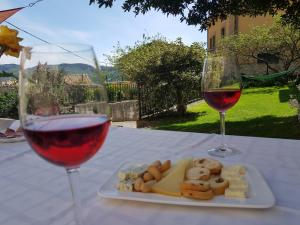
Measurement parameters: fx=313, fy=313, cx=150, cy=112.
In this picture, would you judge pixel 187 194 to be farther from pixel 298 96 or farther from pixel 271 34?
pixel 271 34

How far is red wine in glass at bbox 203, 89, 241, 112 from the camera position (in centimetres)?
113

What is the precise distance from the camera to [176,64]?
8.68 m

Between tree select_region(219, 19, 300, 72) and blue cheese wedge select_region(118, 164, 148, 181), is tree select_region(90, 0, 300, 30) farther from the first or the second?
tree select_region(219, 19, 300, 72)

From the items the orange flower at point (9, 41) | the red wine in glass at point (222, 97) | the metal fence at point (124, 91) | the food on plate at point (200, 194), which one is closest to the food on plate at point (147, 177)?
the food on plate at point (200, 194)

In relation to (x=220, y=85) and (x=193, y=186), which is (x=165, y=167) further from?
(x=220, y=85)

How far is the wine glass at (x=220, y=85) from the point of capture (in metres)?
1.14

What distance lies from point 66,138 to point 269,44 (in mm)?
17708

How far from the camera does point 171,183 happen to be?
73 centimetres

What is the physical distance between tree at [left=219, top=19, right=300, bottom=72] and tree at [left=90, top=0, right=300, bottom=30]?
11.2 meters

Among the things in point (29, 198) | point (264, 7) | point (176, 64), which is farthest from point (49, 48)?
point (176, 64)

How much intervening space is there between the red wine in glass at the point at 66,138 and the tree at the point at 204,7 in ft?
13.0

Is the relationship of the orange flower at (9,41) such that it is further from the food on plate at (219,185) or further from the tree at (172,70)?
the tree at (172,70)

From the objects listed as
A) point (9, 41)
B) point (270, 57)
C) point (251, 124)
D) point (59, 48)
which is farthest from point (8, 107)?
point (270, 57)

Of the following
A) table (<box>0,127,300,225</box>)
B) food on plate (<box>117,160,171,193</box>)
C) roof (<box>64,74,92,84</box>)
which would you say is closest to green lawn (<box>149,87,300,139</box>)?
table (<box>0,127,300,225</box>)
